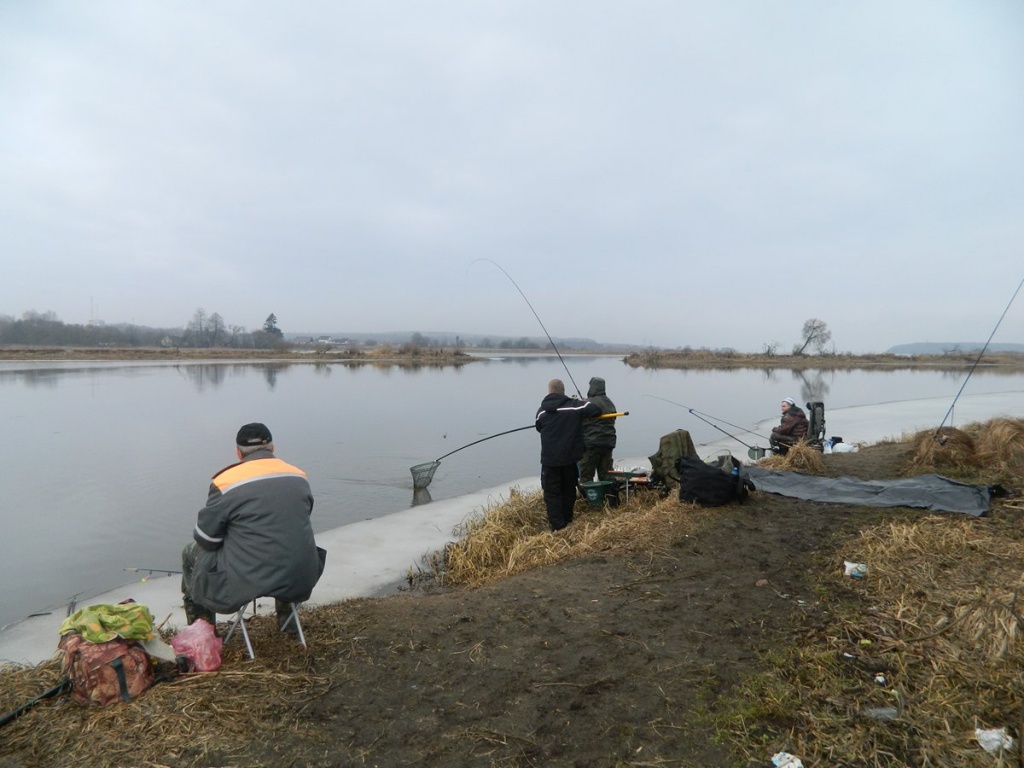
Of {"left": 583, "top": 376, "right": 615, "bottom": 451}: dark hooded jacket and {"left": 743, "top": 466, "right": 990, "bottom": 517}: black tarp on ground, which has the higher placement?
{"left": 583, "top": 376, "right": 615, "bottom": 451}: dark hooded jacket

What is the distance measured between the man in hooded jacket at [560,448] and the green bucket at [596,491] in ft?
1.28

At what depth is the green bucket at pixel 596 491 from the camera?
309 inches

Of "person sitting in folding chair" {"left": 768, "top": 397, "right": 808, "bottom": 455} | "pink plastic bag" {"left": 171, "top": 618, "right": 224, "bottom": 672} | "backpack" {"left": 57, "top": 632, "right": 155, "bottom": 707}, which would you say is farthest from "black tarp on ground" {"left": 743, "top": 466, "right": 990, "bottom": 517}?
"backpack" {"left": 57, "top": 632, "right": 155, "bottom": 707}

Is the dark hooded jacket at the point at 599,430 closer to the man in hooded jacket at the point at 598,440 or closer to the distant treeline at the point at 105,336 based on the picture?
the man in hooded jacket at the point at 598,440

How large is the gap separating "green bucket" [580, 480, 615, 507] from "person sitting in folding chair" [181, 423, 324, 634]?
479 cm

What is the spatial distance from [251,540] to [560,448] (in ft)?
13.8

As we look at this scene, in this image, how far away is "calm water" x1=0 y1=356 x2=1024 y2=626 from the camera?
24.9ft

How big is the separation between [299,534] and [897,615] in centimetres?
350

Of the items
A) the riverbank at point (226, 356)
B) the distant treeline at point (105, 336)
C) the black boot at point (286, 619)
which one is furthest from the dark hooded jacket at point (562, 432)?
the distant treeline at point (105, 336)

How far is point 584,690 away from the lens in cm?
320

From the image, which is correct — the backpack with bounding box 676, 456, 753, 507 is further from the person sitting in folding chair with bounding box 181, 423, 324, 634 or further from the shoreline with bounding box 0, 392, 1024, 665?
the person sitting in folding chair with bounding box 181, 423, 324, 634

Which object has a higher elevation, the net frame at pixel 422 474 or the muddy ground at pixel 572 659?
the muddy ground at pixel 572 659

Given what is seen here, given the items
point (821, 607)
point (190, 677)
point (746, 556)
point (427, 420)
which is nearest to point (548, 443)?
point (746, 556)

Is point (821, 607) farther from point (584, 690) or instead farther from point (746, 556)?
point (584, 690)
